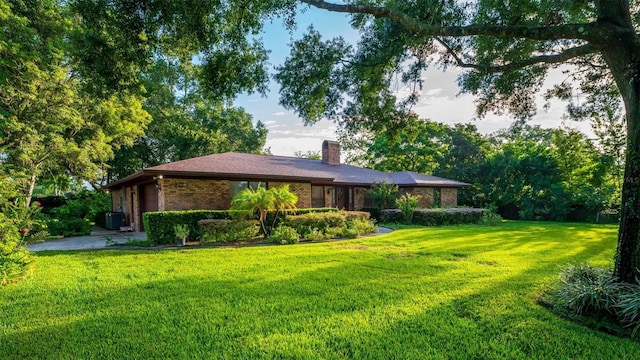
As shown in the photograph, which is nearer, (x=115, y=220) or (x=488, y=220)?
(x=115, y=220)

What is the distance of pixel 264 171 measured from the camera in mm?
15391

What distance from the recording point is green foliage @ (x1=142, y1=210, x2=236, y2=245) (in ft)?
35.2

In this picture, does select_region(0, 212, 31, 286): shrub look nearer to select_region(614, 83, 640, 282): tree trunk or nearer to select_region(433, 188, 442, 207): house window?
select_region(614, 83, 640, 282): tree trunk

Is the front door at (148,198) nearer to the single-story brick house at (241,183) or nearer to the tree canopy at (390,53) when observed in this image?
the single-story brick house at (241,183)

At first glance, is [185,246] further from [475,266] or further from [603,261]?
[603,261]

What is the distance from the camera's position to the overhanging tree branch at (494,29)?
4668 millimetres

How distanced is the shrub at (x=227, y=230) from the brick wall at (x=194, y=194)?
274 centimetres

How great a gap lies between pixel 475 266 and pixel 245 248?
21.6 ft

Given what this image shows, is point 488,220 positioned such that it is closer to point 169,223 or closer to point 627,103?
point 627,103

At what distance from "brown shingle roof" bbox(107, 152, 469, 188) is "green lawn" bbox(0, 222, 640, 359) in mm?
5575

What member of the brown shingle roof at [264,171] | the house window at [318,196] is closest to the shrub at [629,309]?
the brown shingle roof at [264,171]

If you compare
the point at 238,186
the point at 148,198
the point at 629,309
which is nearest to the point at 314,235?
the point at 238,186

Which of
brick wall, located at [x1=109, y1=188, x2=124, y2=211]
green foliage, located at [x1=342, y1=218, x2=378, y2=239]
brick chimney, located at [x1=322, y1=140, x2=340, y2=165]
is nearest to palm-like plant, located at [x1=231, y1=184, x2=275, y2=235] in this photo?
green foliage, located at [x1=342, y1=218, x2=378, y2=239]

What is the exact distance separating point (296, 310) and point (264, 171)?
11.5 m
